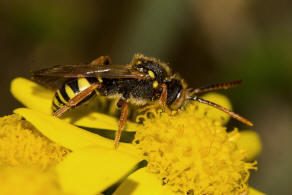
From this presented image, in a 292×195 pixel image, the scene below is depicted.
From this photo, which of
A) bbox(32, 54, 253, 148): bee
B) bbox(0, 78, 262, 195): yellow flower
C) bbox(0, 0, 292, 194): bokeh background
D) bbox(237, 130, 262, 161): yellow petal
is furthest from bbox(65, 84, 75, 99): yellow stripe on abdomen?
bbox(0, 0, 292, 194): bokeh background

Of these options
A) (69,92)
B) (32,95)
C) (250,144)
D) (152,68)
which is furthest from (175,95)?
(32,95)

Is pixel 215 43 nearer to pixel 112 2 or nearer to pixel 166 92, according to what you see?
pixel 112 2

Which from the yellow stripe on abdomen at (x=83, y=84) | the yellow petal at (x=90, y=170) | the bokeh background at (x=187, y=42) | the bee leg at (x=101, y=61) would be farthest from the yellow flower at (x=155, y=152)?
the bokeh background at (x=187, y=42)

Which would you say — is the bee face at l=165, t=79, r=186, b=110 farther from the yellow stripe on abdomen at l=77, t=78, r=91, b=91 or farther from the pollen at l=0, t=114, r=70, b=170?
the pollen at l=0, t=114, r=70, b=170

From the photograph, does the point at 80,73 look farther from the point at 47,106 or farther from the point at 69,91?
the point at 47,106

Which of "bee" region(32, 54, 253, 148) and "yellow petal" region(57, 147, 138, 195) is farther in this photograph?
"bee" region(32, 54, 253, 148)

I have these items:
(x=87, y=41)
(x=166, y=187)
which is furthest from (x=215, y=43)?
(x=166, y=187)

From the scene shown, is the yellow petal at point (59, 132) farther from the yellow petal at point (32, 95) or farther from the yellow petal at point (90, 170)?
the yellow petal at point (32, 95)
